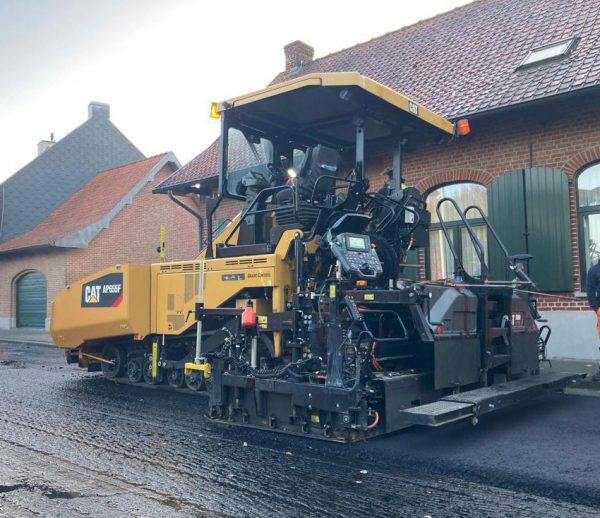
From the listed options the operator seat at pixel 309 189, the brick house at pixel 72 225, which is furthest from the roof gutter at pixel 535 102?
the brick house at pixel 72 225

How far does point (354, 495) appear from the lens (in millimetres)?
4285

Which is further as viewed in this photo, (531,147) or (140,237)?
(140,237)

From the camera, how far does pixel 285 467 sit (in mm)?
4969

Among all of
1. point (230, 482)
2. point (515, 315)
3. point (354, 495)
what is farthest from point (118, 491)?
point (515, 315)

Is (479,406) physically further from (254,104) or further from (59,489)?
(254,104)

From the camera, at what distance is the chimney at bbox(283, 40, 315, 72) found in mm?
19578

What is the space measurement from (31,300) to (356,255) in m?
21.6

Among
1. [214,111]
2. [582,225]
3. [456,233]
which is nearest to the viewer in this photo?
[214,111]

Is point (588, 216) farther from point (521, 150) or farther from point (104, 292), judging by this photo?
point (104, 292)

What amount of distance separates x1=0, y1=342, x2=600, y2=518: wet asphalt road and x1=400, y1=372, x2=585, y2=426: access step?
0.30 meters

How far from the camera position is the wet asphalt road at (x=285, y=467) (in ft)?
13.4

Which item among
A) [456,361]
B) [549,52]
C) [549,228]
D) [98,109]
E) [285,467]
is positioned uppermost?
[98,109]

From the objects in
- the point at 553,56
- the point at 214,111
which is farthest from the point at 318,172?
the point at 553,56

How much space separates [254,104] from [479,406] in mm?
3703
